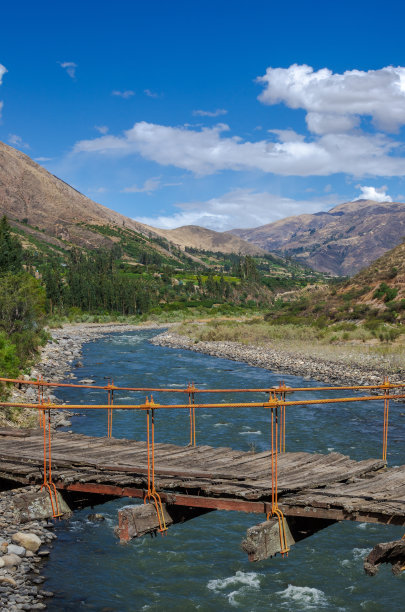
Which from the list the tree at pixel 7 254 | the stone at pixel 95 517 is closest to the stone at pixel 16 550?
the stone at pixel 95 517

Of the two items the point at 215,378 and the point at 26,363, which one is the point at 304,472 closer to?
the point at 215,378

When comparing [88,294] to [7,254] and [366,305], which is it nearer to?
[7,254]

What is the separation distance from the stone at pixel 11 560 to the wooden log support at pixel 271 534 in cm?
516

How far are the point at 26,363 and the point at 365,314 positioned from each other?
102 ft

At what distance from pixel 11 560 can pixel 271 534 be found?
560 cm

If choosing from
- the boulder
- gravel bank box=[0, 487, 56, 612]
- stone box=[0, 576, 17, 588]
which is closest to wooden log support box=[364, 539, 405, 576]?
gravel bank box=[0, 487, 56, 612]

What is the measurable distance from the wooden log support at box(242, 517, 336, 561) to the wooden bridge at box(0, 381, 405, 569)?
0.01 meters

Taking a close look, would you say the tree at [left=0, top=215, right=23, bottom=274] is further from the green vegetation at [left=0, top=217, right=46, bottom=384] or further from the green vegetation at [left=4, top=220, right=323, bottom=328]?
the green vegetation at [left=4, top=220, right=323, bottom=328]

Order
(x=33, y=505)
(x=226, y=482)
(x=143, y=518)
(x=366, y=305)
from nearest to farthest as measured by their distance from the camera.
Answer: (x=143, y=518), (x=226, y=482), (x=33, y=505), (x=366, y=305)

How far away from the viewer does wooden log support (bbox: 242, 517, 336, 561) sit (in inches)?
249

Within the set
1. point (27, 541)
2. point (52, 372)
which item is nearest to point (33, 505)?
point (27, 541)

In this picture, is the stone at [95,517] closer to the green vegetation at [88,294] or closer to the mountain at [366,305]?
the green vegetation at [88,294]

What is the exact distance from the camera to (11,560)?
9992 mm

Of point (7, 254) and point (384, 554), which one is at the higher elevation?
point (7, 254)
